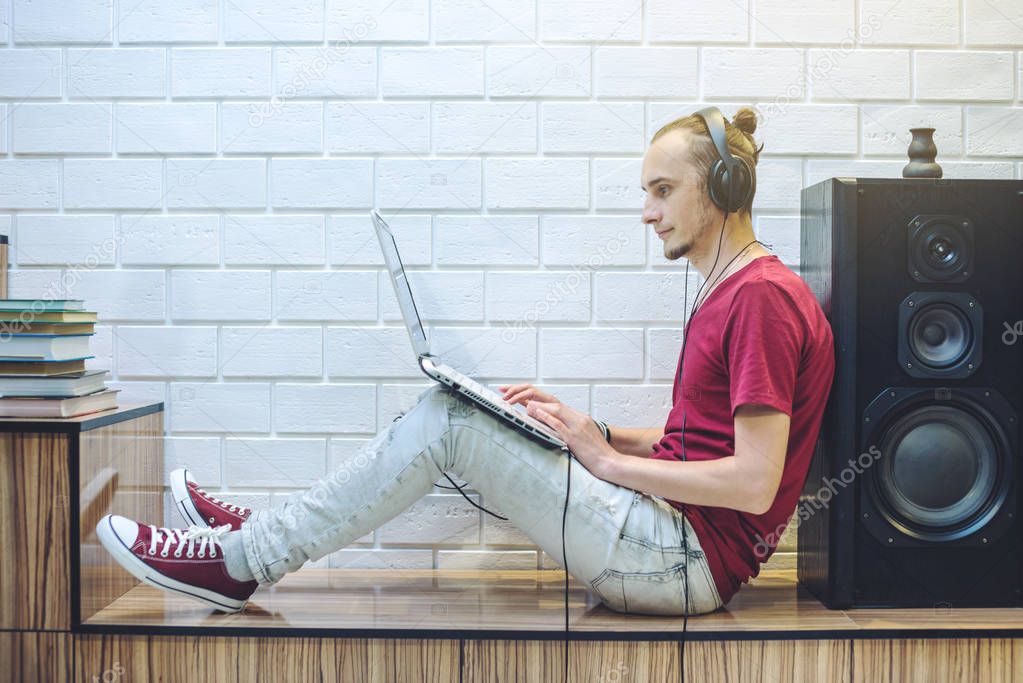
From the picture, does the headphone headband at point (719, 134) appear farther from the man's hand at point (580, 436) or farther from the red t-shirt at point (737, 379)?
the man's hand at point (580, 436)

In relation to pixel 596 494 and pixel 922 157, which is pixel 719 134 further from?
pixel 596 494

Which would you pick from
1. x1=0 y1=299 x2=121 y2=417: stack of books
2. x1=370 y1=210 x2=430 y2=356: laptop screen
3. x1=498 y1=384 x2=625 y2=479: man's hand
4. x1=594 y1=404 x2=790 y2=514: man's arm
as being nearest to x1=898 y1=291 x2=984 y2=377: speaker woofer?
x1=594 y1=404 x2=790 y2=514: man's arm

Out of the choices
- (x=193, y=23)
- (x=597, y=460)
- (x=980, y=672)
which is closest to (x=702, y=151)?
(x=597, y=460)

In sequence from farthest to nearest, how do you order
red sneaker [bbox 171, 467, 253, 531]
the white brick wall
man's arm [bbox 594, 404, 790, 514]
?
the white brick wall < red sneaker [bbox 171, 467, 253, 531] < man's arm [bbox 594, 404, 790, 514]

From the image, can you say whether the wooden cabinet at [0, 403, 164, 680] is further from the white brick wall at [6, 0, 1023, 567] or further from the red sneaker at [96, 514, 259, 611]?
the white brick wall at [6, 0, 1023, 567]

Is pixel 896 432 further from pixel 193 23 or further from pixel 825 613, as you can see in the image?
pixel 193 23

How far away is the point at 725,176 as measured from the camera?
162 cm

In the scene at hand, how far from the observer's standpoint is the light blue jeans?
5.25 ft

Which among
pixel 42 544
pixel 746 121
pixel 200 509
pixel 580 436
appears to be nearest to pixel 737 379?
pixel 580 436

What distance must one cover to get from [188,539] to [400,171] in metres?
0.89

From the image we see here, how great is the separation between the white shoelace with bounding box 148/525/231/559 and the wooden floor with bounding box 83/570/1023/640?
0.40ft

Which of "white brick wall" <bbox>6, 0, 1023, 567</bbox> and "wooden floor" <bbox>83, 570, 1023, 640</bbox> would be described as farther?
"white brick wall" <bbox>6, 0, 1023, 567</bbox>

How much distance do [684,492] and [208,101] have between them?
1327mm

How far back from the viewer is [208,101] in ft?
6.71
